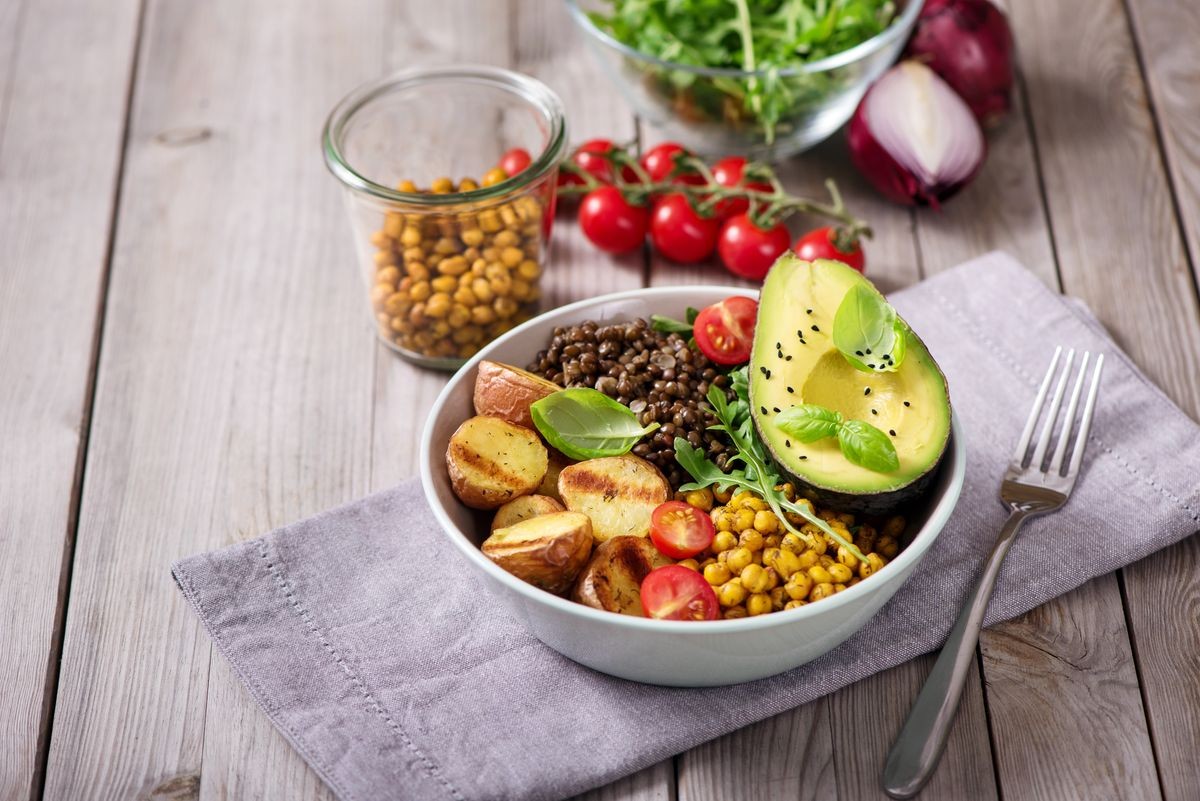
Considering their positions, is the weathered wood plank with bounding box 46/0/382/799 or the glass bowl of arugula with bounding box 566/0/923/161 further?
the glass bowl of arugula with bounding box 566/0/923/161

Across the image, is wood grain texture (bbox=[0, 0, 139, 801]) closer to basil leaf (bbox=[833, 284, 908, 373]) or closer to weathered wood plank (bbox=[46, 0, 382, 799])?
weathered wood plank (bbox=[46, 0, 382, 799])

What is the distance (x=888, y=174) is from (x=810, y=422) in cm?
91

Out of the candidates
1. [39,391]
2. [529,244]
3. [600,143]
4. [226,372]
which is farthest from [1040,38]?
[39,391]

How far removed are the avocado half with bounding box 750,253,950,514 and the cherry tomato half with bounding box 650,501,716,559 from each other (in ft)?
0.38

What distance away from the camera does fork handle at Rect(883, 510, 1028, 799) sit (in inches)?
50.9

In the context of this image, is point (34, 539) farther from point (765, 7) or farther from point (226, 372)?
point (765, 7)

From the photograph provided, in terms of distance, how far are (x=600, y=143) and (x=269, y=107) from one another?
0.70m

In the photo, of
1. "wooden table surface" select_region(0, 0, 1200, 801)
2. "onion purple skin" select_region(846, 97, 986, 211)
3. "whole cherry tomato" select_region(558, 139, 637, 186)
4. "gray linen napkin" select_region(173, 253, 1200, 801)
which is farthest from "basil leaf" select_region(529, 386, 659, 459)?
"onion purple skin" select_region(846, 97, 986, 211)

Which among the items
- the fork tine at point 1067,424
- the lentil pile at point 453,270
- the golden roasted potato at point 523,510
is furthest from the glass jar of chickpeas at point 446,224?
the fork tine at point 1067,424

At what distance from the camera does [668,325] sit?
159cm

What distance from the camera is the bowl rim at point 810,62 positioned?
1.95 metres

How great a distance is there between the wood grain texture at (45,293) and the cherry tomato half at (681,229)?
929 millimetres

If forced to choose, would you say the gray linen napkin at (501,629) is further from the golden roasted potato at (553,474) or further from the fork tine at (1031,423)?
the golden roasted potato at (553,474)

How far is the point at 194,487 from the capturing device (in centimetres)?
168
